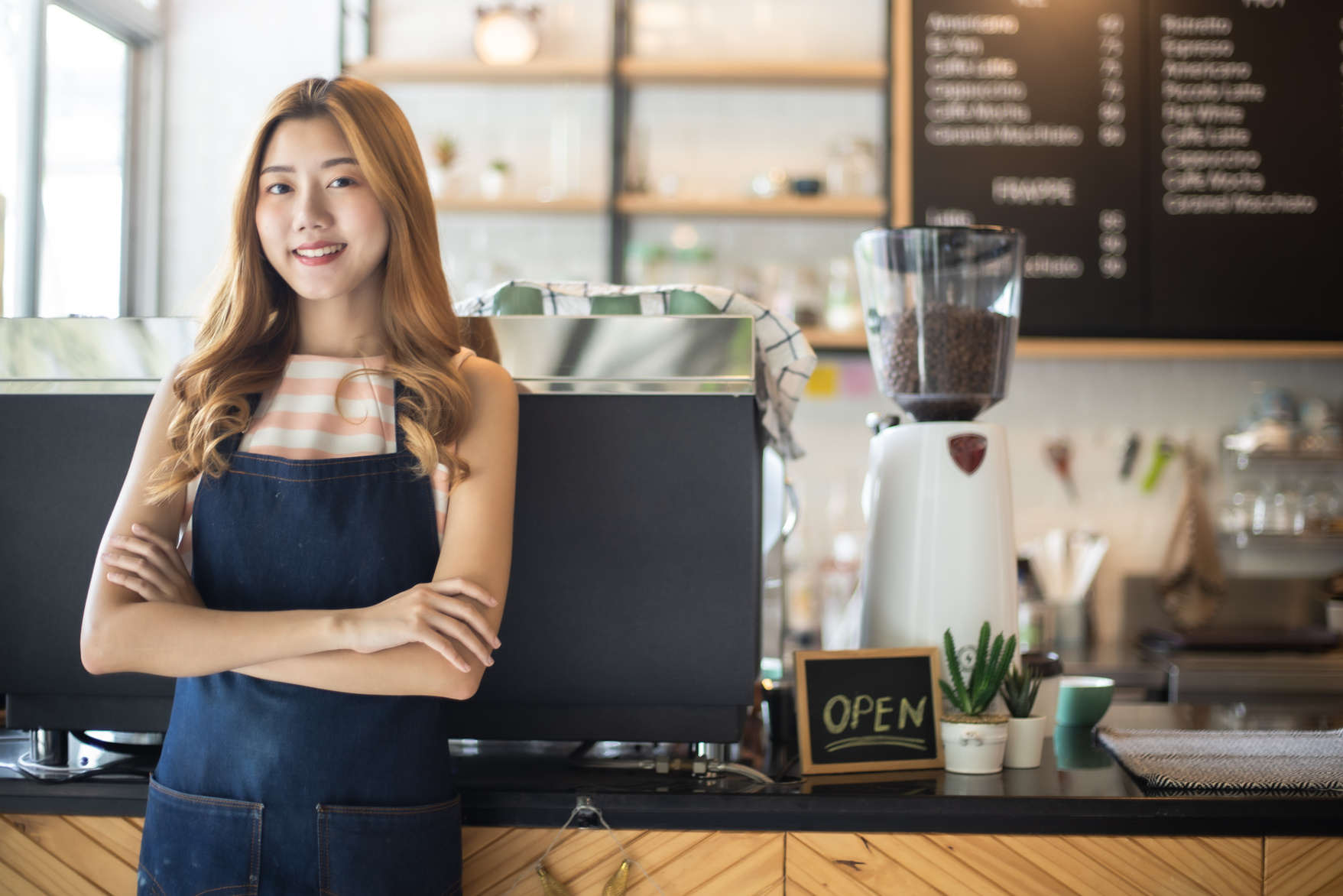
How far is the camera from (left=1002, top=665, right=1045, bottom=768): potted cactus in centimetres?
109

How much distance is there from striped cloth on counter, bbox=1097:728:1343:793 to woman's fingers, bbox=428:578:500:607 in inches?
26.2

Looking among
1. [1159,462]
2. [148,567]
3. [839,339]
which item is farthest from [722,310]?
[1159,462]

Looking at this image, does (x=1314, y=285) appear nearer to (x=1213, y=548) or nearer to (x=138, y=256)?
(x=1213, y=548)

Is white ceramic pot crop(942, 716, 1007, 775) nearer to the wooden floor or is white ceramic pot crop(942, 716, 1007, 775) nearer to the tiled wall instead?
the wooden floor

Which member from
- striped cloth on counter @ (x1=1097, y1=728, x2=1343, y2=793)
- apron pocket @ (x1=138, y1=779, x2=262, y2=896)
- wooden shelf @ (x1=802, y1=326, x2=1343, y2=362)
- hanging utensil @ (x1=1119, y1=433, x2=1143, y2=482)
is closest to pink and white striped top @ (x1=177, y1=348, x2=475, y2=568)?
apron pocket @ (x1=138, y1=779, x2=262, y2=896)

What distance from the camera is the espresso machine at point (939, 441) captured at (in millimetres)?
1183

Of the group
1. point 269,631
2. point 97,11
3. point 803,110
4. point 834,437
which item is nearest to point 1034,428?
point 834,437

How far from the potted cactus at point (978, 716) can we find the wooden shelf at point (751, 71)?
2101mm

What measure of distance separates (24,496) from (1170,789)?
1.17 m

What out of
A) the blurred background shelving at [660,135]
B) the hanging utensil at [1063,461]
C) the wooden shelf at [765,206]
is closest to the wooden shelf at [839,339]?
the blurred background shelving at [660,135]

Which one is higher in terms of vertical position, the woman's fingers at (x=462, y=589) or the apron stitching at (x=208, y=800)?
the woman's fingers at (x=462, y=589)

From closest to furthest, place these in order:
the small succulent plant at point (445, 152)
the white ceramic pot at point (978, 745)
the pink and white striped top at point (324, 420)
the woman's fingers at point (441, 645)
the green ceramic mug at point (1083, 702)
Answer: the woman's fingers at point (441, 645)
the pink and white striped top at point (324, 420)
the white ceramic pot at point (978, 745)
the green ceramic mug at point (1083, 702)
the small succulent plant at point (445, 152)

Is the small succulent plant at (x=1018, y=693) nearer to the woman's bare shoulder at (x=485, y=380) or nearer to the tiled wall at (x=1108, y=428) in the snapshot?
the woman's bare shoulder at (x=485, y=380)

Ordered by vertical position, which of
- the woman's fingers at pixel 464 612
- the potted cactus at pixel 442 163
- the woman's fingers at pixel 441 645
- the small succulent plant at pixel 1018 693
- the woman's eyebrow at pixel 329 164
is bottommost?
the small succulent plant at pixel 1018 693
